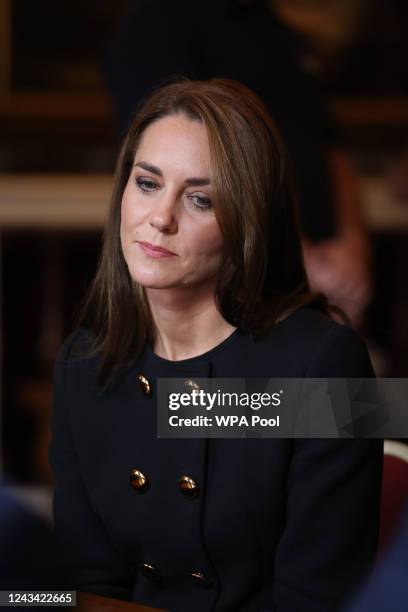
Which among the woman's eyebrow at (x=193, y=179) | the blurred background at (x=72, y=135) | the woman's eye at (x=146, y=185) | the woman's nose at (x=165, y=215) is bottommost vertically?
the blurred background at (x=72, y=135)

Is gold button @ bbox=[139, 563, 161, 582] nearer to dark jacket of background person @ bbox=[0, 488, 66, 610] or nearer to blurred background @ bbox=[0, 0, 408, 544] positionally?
dark jacket of background person @ bbox=[0, 488, 66, 610]

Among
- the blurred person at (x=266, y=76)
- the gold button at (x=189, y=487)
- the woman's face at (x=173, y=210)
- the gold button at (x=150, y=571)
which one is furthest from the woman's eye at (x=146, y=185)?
the blurred person at (x=266, y=76)

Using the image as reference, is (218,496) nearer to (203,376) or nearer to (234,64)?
(203,376)

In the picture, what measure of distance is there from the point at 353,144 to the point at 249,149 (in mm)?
2733

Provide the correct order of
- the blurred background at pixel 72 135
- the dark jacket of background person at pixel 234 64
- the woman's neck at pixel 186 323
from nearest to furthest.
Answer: the woman's neck at pixel 186 323
the dark jacket of background person at pixel 234 64
the blurred background at pixel 72 135

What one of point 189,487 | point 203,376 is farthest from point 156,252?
point 189,487

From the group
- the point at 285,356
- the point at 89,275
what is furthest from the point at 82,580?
the point at 89,275

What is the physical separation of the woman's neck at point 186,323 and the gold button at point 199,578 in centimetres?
26

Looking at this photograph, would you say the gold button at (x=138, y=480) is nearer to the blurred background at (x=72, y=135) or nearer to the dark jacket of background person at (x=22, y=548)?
the dark jacket of background person at (x=22, y=548)

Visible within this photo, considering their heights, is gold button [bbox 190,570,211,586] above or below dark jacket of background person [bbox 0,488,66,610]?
below

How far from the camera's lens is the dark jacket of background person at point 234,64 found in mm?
1878

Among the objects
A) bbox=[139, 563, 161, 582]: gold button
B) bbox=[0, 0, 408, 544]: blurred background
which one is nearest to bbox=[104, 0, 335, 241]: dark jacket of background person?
bbox=[139, 563, 161, 582]: gold button

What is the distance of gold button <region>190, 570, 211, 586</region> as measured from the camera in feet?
3.80

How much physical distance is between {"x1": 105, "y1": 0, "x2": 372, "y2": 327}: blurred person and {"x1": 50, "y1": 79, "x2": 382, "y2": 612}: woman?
0.72 metres
